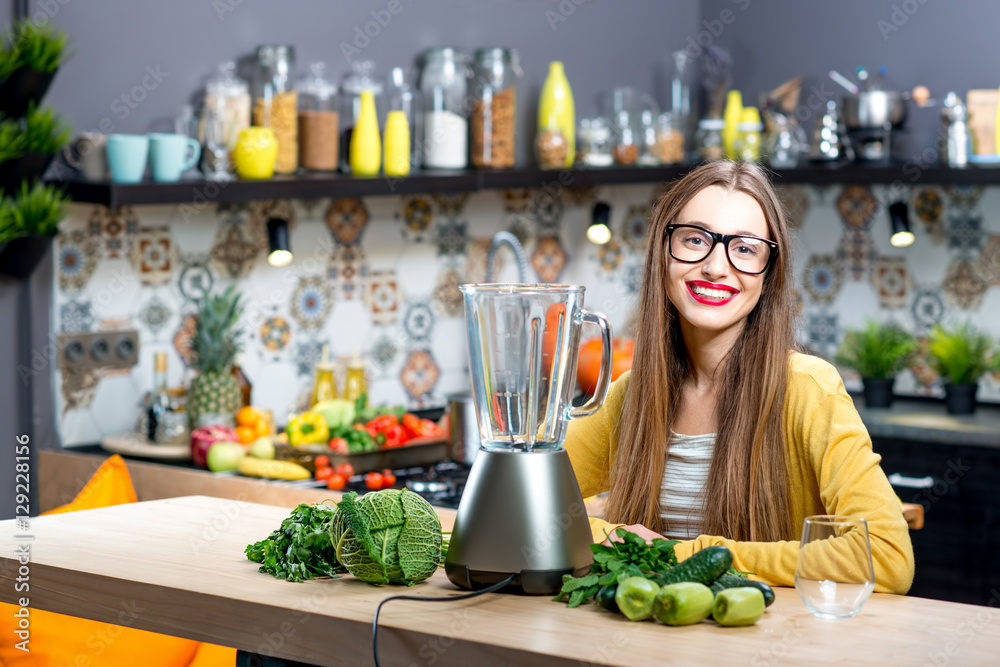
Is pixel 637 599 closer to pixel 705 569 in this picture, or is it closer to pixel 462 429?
pixel 705 569

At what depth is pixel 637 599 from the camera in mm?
1177

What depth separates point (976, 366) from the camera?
3543 mm

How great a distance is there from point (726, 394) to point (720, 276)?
0.19 meters

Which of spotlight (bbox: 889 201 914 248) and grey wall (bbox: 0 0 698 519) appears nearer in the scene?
grey wall (bbox: 0 0 698 519)

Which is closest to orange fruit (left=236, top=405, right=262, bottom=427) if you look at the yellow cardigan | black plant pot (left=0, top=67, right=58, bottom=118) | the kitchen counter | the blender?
black plant pot (left=0, top=67, right=58, bottom=118)

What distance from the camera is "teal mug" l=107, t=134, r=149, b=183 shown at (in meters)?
2.53

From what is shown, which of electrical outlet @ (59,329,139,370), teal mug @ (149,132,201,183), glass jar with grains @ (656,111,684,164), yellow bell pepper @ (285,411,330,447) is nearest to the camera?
teal mug @ (149,132,201,183)

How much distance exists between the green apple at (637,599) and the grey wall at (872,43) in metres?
3.03

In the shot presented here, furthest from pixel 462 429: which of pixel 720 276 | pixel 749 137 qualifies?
pixel 749 137

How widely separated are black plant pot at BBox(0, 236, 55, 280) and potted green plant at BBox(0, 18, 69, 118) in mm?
265

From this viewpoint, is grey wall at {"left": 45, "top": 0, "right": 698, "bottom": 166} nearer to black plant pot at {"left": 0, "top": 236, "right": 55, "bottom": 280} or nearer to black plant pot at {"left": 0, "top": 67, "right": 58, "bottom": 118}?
black plant pot at {"left": 0, "top": 67, "right": 58, "bottom": 118}

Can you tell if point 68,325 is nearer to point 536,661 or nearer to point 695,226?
point 695,226

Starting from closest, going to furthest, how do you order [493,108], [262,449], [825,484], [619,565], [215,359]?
[619,565] < [825,484] < [262,449] < [215,359] < [493,108]

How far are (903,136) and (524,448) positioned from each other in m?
2.97
